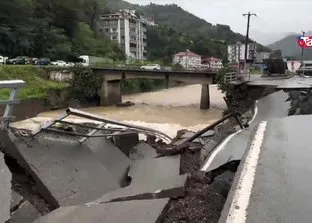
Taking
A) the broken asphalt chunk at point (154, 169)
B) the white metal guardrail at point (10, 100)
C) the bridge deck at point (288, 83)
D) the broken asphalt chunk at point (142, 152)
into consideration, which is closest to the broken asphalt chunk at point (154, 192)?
the broken asphalt chunk at point (154, 169)

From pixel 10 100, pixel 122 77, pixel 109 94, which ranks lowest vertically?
pixel 109 94

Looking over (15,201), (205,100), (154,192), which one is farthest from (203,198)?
(205,100)

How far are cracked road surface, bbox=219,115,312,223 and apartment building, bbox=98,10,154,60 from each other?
308 ft

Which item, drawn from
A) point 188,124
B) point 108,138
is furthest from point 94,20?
point 108,138

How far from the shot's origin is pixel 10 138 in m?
4.57

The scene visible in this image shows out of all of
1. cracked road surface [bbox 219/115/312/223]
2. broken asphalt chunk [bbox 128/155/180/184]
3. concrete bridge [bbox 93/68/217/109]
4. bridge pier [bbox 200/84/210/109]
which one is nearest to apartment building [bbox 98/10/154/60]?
concrete bridge [bbox 93/68/217/109]

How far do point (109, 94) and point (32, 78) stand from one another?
887 centimetres

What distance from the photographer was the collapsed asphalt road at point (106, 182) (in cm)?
334

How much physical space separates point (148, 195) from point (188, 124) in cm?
2522

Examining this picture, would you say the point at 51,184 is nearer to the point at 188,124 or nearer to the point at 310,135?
the point at 310,135

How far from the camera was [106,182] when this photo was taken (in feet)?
17.3

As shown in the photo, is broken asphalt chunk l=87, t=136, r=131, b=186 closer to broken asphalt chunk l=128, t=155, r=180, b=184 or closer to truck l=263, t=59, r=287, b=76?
broken asphalt chunk l=128, t=155, r=180, b=184

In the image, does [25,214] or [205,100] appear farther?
[205,100]

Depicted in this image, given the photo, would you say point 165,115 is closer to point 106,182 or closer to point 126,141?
point 126,141
